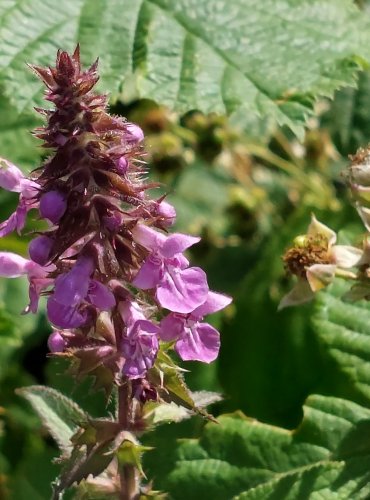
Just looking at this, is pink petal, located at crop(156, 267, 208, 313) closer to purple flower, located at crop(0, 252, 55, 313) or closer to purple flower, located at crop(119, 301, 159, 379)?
purple flower, located at crop(119, 301, 159, 379)

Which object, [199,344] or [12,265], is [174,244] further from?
[12,265]

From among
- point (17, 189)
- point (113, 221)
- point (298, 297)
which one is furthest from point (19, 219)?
point (298, 297)

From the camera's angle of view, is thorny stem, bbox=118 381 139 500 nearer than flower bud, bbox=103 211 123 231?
No

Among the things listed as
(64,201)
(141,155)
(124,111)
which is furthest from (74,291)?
(124,111)

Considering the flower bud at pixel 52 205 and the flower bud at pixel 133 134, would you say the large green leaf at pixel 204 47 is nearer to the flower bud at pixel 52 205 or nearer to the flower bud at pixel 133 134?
the flower bud at pixel 133 134

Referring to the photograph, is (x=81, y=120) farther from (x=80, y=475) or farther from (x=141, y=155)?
(x=80, y=475)

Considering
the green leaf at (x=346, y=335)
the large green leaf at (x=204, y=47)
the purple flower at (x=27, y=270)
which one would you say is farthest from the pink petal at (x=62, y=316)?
the large green leaf at (x=204, y=47)

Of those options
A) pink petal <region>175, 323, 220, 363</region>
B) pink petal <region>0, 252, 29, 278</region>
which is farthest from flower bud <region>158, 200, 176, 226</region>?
pink petal <region>0, 252, 29, 278</region>
